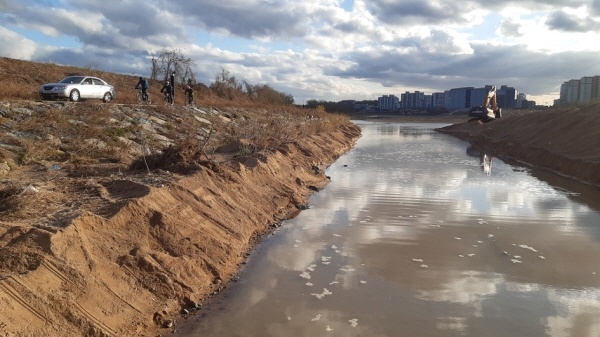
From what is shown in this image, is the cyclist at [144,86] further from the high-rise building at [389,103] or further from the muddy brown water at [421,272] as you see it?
the high-rise building at [389,103]

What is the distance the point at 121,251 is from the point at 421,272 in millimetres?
4612

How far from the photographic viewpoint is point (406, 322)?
6031 mm

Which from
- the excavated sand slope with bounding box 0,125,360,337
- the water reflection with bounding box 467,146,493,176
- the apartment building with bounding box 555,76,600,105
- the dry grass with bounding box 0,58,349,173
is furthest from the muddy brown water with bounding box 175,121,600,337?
the apartment building with bounding box 555,76,600,105

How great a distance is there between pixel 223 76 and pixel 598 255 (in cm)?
5625

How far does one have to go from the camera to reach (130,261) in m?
6.16

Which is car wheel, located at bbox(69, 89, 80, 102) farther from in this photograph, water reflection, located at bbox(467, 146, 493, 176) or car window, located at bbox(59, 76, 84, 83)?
water reflection, located at bbox(467, 146, 493, 176)

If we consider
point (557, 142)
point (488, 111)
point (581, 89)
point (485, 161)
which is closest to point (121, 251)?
point (485, 161)

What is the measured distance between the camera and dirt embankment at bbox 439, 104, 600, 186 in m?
20.1

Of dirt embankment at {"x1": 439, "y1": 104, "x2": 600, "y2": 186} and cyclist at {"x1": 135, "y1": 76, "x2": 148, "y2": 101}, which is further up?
cyclist at {"x1": 135, "y1": 76, "x2": 148, "y2": 101}

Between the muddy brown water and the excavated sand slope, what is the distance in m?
0.44

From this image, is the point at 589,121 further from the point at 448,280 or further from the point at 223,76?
the point at 223,76

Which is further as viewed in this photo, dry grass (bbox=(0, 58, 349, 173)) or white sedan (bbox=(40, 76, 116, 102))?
white sedan (bbox=(40, 76, 116, 102))

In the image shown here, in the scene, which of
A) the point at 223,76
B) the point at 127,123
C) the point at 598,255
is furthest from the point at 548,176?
the point at 223,76

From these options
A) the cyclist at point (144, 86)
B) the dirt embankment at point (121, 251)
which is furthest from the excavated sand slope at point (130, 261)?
the cyclist at point (144, 86)
